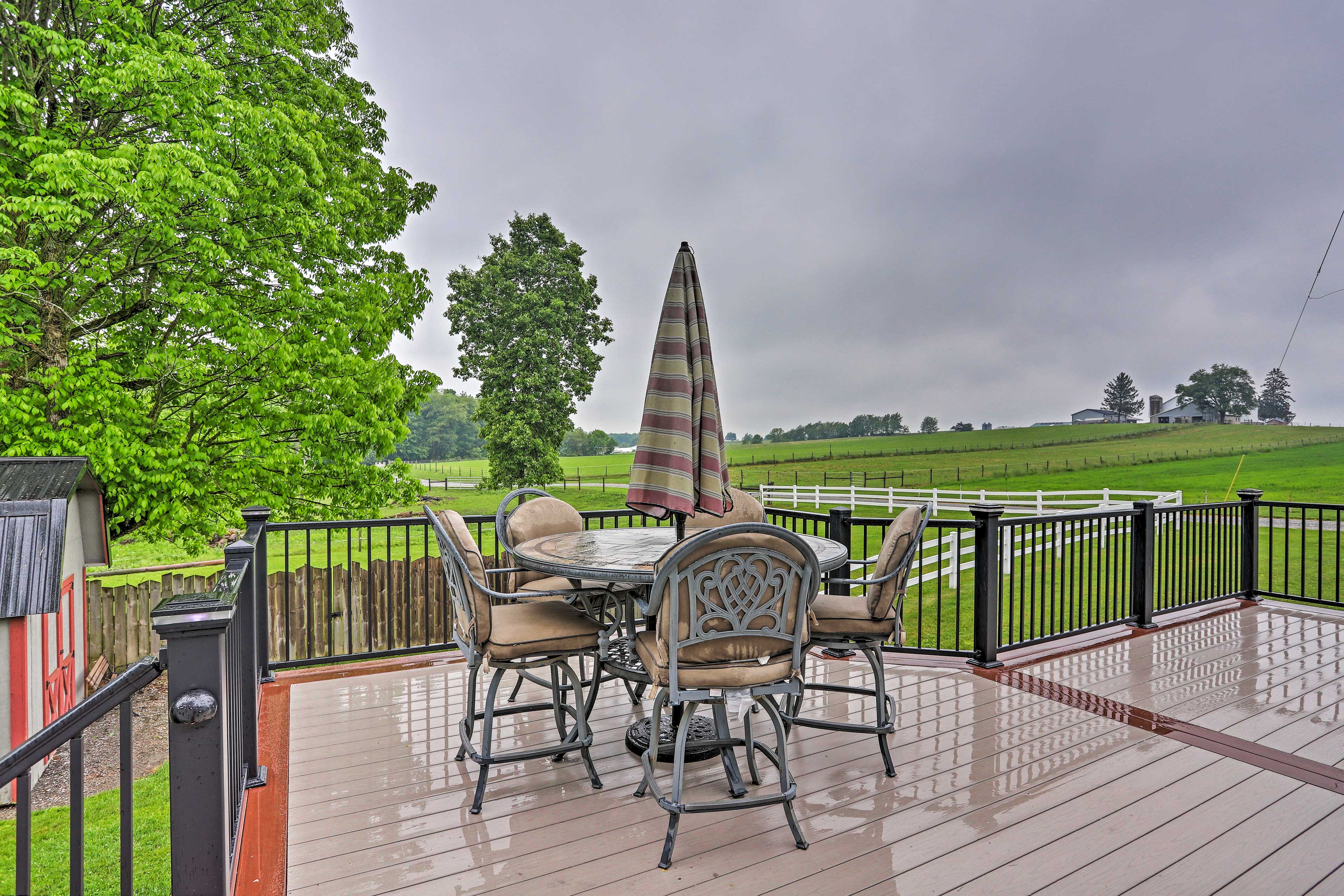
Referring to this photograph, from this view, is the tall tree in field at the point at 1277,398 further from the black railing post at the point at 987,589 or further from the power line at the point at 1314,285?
the black railing post at the point at 987,589

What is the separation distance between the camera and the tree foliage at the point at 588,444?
19.4m

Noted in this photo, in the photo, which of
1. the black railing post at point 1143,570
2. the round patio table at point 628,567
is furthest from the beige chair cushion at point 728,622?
the black railing post at point 1143,570

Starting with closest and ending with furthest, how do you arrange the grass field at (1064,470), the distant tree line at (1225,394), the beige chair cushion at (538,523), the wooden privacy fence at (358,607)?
the beige chair cushion at (538,523) → the wooden privacy fence at (358,607) → the grass field at (1064,470) → the distant tree line at (1225,394)

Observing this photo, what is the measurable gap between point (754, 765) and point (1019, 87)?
16791mm

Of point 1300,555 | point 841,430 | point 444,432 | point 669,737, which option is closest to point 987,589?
point 669,737

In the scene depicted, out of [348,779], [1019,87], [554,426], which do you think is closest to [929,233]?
[1019,87]

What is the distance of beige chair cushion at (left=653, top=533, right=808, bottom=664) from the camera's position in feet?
6.66

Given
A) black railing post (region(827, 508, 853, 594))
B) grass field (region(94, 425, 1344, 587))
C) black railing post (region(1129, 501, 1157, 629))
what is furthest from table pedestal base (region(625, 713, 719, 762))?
grass field (region(94, 425, 1344, 587))

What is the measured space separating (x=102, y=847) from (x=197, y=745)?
3.52 meters

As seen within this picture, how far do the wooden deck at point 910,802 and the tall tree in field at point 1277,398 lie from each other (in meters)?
13.1

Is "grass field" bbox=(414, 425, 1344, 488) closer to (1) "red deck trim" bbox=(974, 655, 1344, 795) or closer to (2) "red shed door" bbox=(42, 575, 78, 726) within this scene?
(2) "red shed door" bbox=(42, 575, 78, 726)

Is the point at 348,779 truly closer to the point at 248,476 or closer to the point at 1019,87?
the point at 248,476

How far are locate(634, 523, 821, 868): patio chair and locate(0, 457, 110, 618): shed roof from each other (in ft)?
16.5

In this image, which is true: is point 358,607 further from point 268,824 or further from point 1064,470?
point 1064,470
